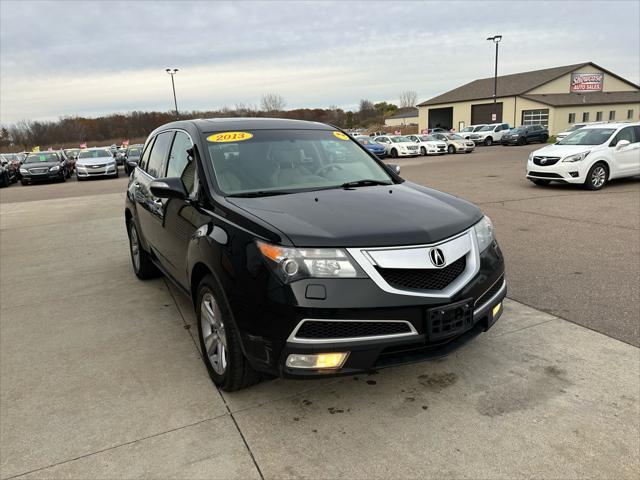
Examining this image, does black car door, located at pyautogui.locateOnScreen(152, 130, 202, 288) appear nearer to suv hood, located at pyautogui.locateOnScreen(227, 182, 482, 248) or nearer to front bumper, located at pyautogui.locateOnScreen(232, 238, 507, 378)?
suv hood, located at pyautogui.locateOnScreen(227, 182, 482, 248)

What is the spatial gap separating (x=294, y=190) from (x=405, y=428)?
1.75 metres

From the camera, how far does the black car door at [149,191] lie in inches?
177

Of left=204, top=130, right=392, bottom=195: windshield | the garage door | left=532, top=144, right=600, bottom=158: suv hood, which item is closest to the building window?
the garage door

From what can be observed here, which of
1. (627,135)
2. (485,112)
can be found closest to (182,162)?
(627,135)

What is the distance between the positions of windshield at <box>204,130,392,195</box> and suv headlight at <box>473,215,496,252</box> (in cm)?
99

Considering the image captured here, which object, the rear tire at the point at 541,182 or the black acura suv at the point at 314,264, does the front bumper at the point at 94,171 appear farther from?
the black acura suv at the point at 314,264

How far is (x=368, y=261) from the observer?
256 centimetres

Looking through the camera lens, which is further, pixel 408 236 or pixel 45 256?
pixel 45 256

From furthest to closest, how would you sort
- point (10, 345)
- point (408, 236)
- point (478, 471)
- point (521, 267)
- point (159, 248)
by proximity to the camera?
point (521, 267)
point (159, 248)
point (10, 345)
point (408, 236)
point (478, 471)

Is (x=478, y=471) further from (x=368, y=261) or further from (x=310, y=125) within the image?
(x=310, y=125)

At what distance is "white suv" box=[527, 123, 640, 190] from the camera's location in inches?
468

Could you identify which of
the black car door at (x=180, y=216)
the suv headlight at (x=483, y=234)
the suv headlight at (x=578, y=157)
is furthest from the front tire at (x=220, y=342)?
the suv headlight at (x=578, y=157)

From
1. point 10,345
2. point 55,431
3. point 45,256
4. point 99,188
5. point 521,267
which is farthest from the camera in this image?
point 99,188

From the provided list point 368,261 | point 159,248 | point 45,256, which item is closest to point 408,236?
point 368,261
